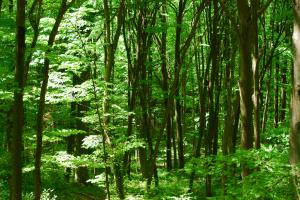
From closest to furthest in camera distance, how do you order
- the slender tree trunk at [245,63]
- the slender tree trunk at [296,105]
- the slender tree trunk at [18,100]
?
the slender tree trunk at [296,105], the slender tree trunk at [18,100], the slender tree trunk at [245,63]

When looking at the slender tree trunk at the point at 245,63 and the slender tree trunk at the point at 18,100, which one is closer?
the slender tree trunk at the point at 18,100

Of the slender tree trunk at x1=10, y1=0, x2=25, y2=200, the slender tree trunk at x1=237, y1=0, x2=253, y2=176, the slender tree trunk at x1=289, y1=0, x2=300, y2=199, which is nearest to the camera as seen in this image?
the slender tree trunk at x1=289, y1=0, x2=300, y2=199

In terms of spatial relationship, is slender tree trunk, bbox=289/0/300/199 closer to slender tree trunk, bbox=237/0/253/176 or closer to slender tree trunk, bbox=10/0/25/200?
slender tree trunk, bbox=237/0/253/176

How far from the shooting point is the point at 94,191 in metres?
15.3

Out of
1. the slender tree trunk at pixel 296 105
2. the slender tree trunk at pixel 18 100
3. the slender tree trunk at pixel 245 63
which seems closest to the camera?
the slender tree trunk at pixel 296 105

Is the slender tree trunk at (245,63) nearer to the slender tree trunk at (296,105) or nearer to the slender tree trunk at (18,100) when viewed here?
the slender tree trunk at (296,105)

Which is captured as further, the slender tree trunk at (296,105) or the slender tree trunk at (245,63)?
the slender tree trunk at (245,63)

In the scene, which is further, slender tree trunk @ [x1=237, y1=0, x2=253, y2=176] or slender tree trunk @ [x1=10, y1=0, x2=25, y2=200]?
slender tree trunk @ [x1=237, y1=0, x2=253, y2=176]

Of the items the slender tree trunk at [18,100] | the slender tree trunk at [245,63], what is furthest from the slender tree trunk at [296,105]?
the slender tree trunk at [18,100]

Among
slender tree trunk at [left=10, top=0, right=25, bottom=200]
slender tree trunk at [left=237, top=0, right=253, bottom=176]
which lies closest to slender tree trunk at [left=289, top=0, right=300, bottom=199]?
slender tree trunk at [left=237, top=0, right=253, bottom=176]

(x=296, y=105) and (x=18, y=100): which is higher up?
(x=18, y=100)

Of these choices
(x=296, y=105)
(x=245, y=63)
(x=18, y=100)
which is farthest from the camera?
(x=245, y=63)

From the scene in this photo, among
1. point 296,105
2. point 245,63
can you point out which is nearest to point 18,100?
point 245,63

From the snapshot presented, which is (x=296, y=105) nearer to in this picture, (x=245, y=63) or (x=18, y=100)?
(x=245, y=63)
